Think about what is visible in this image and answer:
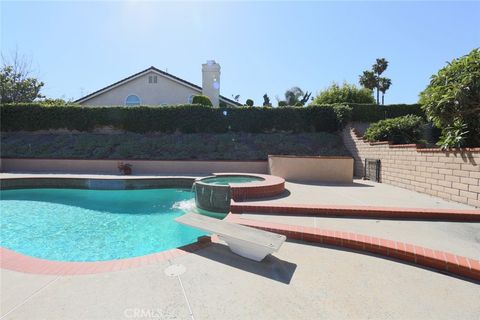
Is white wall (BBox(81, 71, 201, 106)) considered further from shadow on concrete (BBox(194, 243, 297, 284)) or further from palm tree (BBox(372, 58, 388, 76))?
palm tree (BBox(372, 58, 388, 76))

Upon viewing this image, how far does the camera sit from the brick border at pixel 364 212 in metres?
5.59

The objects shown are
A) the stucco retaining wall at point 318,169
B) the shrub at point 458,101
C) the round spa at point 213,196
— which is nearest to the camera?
the shrub at point 458,101

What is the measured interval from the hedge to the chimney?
21.4 feet

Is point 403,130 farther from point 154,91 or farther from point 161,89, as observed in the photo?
point 154,91

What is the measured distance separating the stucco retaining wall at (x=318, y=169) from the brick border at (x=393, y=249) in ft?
23.0

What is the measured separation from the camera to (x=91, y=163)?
1480 cm

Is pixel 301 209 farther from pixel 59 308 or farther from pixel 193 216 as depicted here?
pixel 59 308

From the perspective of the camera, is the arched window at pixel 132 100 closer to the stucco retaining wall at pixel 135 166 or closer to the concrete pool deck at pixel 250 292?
the stucco retaining wall at pixel 135 166

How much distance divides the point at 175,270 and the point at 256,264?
1.06m

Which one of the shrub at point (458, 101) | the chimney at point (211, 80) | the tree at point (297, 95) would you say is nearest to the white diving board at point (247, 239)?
the shrub at point (458, 101)

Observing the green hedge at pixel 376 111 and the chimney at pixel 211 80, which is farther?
the chimney at pixel 211 80

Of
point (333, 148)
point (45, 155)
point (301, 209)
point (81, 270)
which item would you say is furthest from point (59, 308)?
point (45, 155)

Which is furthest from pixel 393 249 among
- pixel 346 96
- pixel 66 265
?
pixel 346 96

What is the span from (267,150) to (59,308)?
44.9ft
